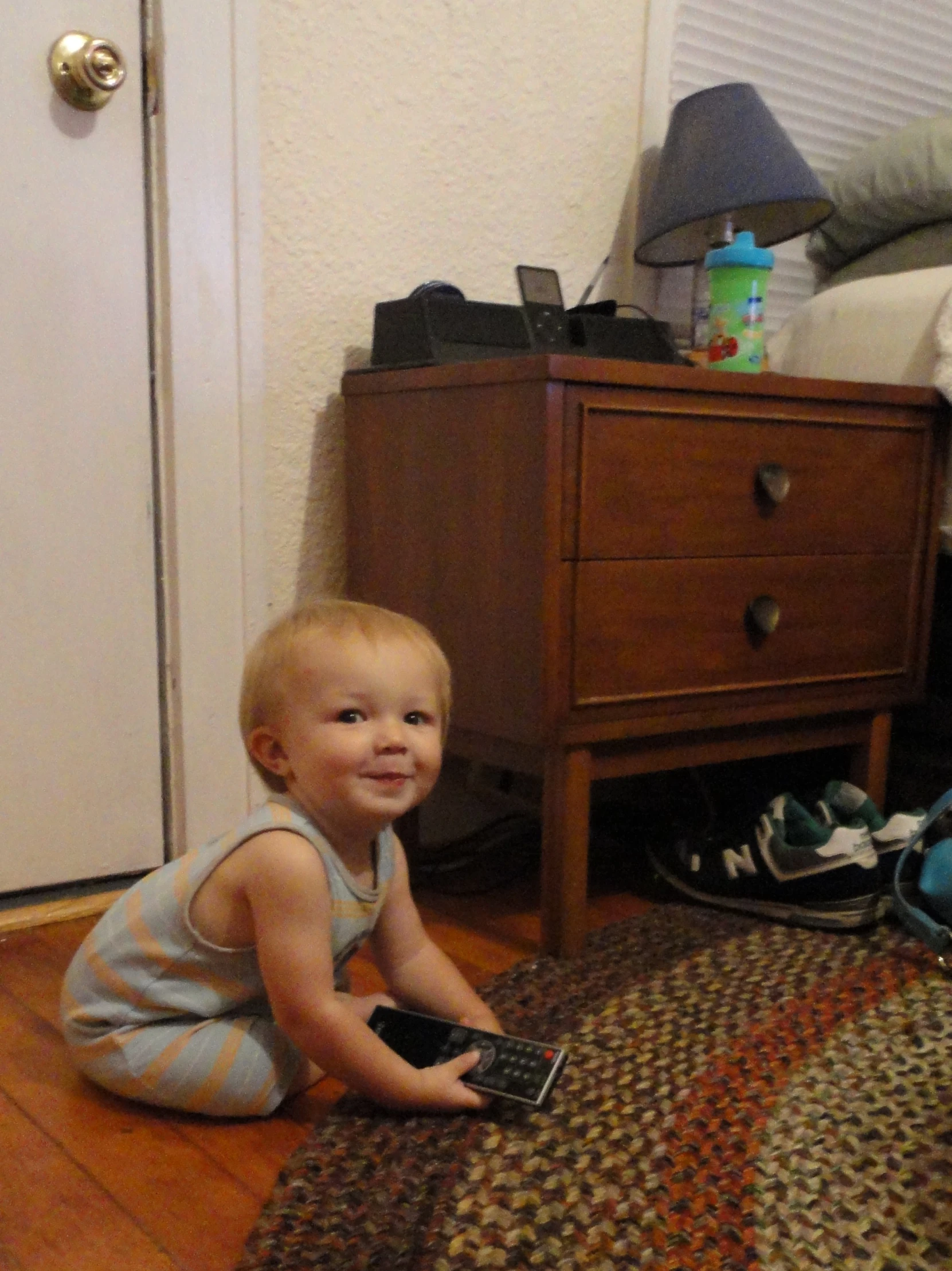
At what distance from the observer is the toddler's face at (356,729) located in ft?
2.53

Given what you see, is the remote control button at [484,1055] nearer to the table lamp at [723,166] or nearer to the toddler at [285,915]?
the toddler at [285,915]

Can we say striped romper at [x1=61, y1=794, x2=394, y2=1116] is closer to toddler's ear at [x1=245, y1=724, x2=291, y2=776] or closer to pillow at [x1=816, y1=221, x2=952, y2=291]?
toddler's ear at [x1=245, y1=724, x2=291, y2=776]

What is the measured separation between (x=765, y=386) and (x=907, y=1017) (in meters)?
0.62

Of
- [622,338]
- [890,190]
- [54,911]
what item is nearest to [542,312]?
[622,338]

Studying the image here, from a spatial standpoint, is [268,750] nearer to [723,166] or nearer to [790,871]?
[790,871]

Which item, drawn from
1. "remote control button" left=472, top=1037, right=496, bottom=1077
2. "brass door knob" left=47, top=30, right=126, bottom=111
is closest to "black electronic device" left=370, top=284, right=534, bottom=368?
"brass door knob" left=47, top=30, right=126, bottom=111

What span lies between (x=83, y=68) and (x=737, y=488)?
79 cm

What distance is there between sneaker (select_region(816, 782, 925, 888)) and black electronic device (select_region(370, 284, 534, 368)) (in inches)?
24.5

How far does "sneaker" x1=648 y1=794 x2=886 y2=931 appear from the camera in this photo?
1103 mm

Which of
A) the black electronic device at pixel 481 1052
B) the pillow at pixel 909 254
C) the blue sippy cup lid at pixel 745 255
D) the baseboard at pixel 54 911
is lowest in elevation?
the baseboard at pixel 54 911

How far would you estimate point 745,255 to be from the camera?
1.22m

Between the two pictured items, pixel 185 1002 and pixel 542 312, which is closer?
pixel 185 1002

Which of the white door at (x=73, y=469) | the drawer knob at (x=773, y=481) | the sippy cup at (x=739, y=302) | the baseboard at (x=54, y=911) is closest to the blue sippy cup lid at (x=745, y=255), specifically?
the sippy cup at (x=739, y=302)

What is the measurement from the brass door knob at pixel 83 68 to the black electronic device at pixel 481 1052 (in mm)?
944
